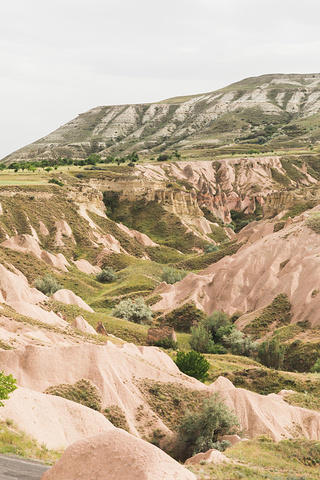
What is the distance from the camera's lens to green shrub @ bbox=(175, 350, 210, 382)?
37.8 metres

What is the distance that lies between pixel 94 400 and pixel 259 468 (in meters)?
9.73

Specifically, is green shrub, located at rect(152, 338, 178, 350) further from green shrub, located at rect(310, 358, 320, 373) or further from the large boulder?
the large boulder

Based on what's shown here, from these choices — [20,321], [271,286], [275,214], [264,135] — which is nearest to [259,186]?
[275,214]

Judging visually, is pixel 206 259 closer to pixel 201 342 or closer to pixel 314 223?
pixel 314 223

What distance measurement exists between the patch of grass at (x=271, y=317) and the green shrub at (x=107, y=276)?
1095 inches

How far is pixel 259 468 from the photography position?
813 inches

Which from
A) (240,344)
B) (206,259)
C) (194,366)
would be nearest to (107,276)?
(206,259)

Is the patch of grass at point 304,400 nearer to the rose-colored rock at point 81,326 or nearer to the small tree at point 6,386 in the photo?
the rose-colored rock at point 81,326

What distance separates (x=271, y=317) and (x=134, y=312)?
1502 cm

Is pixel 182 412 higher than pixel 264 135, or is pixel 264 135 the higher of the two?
pixel 264 135

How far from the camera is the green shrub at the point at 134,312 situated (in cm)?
5778

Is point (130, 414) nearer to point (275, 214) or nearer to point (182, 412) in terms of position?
point (182, 412)

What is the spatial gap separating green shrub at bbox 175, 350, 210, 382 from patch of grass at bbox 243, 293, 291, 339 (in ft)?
47.5

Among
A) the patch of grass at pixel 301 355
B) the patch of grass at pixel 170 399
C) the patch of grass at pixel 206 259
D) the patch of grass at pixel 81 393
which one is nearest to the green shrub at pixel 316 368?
the patch of grass at pixel 301 355
